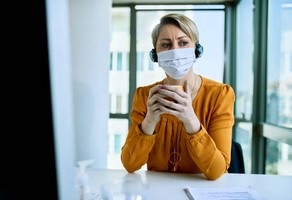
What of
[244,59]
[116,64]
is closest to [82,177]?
[116,64]

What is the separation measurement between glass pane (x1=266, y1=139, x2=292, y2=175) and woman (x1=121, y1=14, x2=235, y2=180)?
902 millimetres

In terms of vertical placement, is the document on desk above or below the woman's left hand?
below

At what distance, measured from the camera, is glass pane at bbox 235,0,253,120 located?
2.40m

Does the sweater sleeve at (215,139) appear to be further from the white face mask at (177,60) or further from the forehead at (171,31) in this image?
the forehead at (171,31)

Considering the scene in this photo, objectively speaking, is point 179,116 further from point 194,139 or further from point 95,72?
point 95,72

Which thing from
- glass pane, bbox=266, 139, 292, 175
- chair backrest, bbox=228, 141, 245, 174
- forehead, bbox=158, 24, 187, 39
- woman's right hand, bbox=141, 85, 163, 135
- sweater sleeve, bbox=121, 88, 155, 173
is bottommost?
glass pane, bbox=266, 139, 292, 175

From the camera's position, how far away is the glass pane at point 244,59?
2402 millimetres

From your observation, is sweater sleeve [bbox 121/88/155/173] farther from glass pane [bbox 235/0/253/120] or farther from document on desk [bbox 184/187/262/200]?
glass pane [bbox 235/0/253/120]

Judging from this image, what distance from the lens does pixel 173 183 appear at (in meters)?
0.83

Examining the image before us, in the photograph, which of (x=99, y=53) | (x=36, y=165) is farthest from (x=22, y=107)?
(x=99, y=53)

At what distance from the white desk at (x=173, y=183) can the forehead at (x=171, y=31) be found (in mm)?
455

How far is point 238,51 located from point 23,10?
279cm

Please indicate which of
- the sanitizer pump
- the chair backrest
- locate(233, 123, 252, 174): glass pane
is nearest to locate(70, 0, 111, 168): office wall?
the sanitizer pump

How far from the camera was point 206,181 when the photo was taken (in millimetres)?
861
